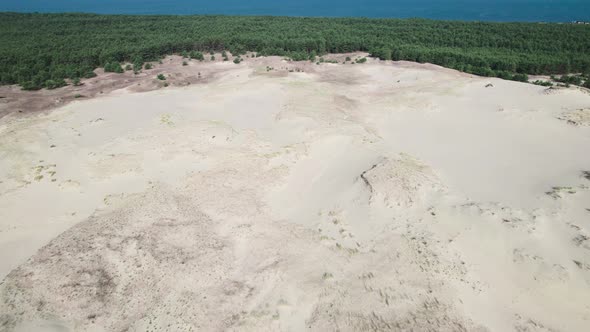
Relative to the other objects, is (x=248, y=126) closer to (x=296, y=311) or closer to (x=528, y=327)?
(x=296, y=311)

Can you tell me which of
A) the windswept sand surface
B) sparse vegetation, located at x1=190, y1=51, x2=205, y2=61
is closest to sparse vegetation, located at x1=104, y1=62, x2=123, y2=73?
sparse vegetation, located at x1=190, y1=51, x2=205, y2=61

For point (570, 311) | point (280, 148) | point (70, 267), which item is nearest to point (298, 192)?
point (280, 148)

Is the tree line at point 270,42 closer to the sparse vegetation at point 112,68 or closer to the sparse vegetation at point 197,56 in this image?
the sparse vegetation at point 112,68

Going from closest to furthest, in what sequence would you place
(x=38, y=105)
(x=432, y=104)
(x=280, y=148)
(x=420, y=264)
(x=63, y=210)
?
(x=420, y=264), (x=63, y=210), (x=280, y=148), (x=432, y=104), (x=38, y=105)

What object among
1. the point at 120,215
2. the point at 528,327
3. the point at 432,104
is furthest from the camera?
the point at 432,104

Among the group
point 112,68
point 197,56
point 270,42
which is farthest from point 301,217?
point 270,42

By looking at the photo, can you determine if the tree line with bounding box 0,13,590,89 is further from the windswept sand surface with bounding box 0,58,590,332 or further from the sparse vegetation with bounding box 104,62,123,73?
the windswept sand surface with bounding box 0,58,590,332

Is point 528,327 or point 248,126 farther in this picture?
point 248,126
